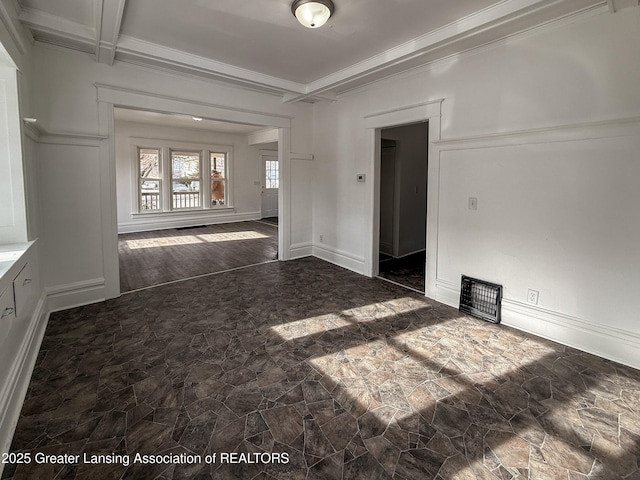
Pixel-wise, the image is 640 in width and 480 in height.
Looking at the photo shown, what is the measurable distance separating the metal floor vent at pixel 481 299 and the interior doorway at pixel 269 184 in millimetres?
8583

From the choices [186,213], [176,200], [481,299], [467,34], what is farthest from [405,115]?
[176,200]

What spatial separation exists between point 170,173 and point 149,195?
0.84 metres

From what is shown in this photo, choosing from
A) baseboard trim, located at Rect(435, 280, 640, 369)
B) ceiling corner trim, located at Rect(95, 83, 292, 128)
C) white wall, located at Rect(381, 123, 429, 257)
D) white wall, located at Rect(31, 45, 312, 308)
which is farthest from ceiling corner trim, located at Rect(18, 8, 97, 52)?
baseboard trim, located at Rect(435, 280, 640, 369)

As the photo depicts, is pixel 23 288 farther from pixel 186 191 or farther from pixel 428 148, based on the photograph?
pixel 186 191

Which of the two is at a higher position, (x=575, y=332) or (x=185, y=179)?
(x=185, y=179)

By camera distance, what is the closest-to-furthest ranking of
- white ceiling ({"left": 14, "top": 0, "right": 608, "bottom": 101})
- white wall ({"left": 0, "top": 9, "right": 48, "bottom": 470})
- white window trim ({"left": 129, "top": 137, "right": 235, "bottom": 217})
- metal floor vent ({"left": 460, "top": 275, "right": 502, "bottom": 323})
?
white wall ({"left": 0, "top": 9, "right": 48, "bottom": 470}), white ceiling ({"left": 14, "top": 0, "right": 608, "bottom": 101}), metal floor vent ({"left": 460, "top": 275, "right": 502, "bottom": 323}), white window trim ({"left": 129, "top": 137, "right": 235, "bottom": 217})

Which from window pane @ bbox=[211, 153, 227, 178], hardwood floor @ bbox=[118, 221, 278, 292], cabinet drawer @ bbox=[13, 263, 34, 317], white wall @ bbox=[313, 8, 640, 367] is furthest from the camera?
window pane @ bbox=[211, 153, 227, 178]

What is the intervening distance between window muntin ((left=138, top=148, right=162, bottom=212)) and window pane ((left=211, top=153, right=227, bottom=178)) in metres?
1.55

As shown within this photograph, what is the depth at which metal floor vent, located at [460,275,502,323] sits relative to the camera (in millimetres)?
3375

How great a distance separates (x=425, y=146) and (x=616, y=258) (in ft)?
13.7

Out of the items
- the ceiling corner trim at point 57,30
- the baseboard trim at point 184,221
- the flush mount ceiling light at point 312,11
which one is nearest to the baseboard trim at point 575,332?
the flush mount ceiling light at point 312,11

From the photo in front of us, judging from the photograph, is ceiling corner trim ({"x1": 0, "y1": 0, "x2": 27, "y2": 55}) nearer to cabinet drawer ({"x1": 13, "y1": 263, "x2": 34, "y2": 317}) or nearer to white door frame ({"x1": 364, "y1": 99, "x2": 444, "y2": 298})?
cabinet drawer ({"x1": 13, "y1": 263, "x2": 34, "y2": 317})

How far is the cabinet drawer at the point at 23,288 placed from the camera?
2174 mm

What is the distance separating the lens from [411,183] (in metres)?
6.22
